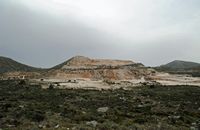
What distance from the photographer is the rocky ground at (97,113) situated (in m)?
20.8

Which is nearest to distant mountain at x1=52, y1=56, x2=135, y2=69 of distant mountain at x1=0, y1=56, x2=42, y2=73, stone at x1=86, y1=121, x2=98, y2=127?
distant mountain at x1=0, y1=56, x2=42, y2=73

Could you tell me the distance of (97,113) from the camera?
81.7 ft

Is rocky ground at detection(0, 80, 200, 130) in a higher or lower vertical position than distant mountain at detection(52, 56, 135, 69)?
lower

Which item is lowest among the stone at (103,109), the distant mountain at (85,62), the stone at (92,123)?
the stone at (92,123)

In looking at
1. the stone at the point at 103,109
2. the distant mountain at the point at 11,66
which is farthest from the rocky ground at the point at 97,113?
the distant mountain at the point at 11,66

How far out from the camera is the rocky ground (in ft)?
A: 68.3

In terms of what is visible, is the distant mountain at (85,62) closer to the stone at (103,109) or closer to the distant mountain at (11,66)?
the distant mountain at (11,66)

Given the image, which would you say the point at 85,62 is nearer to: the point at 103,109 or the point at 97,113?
the point at 103,109

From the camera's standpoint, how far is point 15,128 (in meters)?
19.5

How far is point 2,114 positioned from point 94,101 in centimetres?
907

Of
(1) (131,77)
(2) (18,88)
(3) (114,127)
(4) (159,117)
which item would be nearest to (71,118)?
(3) (114,127)

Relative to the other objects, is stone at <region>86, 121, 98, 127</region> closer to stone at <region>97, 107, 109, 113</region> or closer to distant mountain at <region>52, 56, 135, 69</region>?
stone at <region>97, 107, 109, 113</region>

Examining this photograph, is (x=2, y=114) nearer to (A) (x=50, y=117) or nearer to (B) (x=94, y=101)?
(A) (x=50, y=117)

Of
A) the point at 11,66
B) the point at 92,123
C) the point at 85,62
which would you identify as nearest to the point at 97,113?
the point at 92,123
